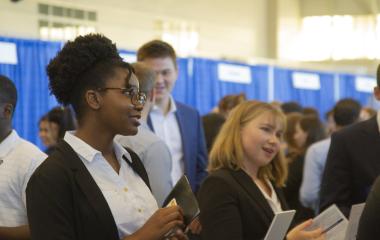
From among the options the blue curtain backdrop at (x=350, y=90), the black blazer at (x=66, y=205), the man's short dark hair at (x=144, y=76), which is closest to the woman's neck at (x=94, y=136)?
the black blazer at (x=66, y=205)

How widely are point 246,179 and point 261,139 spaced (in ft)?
0.63

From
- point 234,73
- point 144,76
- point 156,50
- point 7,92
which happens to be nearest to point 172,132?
point 156,50

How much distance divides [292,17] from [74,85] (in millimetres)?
13011

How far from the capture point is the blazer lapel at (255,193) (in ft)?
8.86

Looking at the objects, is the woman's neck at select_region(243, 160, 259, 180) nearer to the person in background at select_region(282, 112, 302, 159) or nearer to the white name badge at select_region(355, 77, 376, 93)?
the person in background at select_region(282, 112, 302, 159)

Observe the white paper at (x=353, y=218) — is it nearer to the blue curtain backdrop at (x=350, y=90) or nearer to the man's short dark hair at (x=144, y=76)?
the man's short dark hair at (x=144, y=76)

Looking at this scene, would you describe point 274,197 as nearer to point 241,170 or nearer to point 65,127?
point 241,170

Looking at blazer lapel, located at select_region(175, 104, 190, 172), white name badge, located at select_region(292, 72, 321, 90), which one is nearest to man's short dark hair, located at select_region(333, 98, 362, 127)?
blazer lapel, located at select_region(175, 104, 190, 172)

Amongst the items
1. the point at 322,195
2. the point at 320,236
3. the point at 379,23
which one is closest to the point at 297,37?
the point at 379,23

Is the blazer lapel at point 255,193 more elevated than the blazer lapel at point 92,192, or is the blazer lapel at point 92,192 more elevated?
the blazer lapel at point 92,192

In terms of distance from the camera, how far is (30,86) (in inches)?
277

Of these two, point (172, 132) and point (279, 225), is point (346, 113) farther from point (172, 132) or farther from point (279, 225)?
point (279, 225)

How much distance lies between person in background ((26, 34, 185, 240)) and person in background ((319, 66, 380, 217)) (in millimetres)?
1426

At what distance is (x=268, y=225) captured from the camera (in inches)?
105
